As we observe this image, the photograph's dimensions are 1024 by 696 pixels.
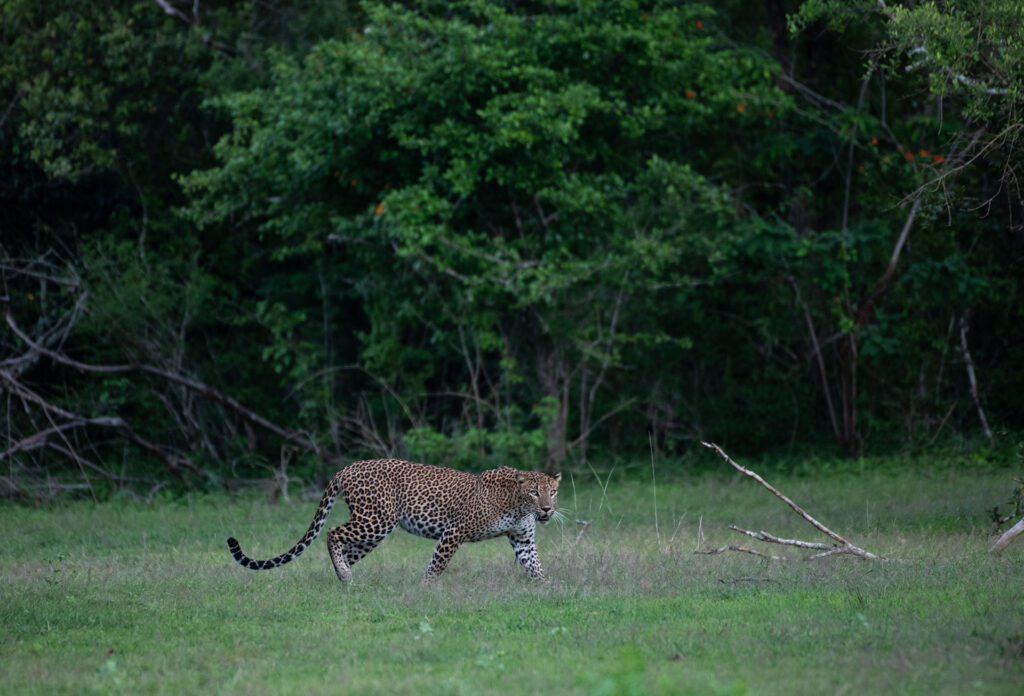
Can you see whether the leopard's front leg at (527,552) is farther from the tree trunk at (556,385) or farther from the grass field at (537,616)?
the tree trunk at (556,385)

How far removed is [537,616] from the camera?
8352 mm

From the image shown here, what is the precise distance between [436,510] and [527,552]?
2.76 ft

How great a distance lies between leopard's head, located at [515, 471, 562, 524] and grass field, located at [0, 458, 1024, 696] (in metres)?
0.56

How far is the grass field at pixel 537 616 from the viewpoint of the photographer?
21.5ft

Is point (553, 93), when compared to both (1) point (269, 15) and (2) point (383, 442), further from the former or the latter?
(1) point (269, 15)

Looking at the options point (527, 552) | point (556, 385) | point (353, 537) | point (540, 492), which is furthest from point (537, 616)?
point (556, 385)

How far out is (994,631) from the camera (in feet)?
24.2

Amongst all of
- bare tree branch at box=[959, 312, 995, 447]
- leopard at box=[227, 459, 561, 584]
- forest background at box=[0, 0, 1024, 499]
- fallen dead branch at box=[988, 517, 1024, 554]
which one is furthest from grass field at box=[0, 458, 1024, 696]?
bare tree branch at box=[959, 312, 995, 447]

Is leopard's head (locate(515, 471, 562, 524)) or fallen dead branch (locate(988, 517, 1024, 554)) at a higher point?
leopard's head (locate(515, 471, 562, 524))

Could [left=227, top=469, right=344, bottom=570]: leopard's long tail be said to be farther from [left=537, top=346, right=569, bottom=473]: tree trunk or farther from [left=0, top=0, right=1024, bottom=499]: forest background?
[left=537, top=346, right=569, bottom=473]: tree trunk

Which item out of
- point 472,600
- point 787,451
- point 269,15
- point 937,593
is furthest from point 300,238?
point 937,593

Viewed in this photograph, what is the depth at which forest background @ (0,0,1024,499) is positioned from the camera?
16.7 metres

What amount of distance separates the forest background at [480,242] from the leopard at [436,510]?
20.3 feet

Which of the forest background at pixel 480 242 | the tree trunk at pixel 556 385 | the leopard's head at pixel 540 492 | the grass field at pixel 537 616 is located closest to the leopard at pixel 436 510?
the leopard's head at pixel 540 492
